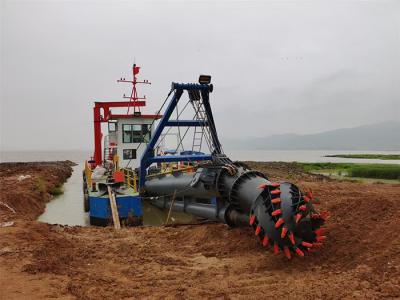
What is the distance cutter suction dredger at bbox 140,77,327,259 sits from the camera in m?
6.04

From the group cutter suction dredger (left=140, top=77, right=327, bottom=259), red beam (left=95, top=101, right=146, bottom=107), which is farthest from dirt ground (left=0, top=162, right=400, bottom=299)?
red beam (left=95, top=101, right=146, bottom=107)

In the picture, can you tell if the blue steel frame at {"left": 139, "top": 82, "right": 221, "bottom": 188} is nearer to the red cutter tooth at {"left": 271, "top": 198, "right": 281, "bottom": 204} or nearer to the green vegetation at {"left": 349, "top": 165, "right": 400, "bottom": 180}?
the red cutter tooth at {"left": 271, "top": 198, "right": 281, "bottom": 204}

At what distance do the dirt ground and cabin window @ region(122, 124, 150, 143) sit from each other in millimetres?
9286

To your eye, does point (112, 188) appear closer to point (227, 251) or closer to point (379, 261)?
point (227, 251)

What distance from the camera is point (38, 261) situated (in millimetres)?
6137

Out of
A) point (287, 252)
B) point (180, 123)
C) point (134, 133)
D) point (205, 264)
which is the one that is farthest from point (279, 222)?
point (134, 133)

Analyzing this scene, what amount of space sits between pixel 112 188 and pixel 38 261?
7.33m

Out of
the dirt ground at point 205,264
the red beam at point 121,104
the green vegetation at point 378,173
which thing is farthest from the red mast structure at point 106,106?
the green vegetation at point 378,173

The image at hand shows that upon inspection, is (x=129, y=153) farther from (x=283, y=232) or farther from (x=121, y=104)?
(x=283, y=232)

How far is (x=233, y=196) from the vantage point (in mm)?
8406

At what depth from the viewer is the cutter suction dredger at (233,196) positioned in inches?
238

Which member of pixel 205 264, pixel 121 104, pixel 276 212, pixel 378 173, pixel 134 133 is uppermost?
A: pixel 121 104

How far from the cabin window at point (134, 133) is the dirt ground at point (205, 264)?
9.29m

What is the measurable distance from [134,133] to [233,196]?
1050cm
